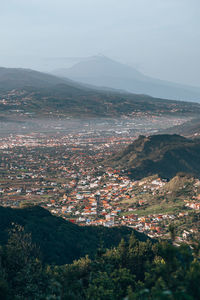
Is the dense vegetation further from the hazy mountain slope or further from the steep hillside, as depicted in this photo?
the hazy mountain slope

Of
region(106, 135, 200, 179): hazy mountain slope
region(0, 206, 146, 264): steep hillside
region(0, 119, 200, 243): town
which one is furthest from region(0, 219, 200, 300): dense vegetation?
region(106, 135, 200, 179): hazy mountain slope

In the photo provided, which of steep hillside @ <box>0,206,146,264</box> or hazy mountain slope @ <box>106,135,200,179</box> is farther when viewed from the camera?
hazy mountain slope @ <box>106,135,200,179</box>

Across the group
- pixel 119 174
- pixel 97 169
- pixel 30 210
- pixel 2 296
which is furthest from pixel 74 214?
pixel 2 296

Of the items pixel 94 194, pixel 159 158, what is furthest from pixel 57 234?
pixel 159 158

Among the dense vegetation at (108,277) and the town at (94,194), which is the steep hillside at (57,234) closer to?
the town at (94,194)

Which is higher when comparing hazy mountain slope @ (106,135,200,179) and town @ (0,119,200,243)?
hazy mountain slope @ (106,135,200,179)

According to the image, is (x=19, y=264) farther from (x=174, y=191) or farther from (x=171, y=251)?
(x=174, y=191)
